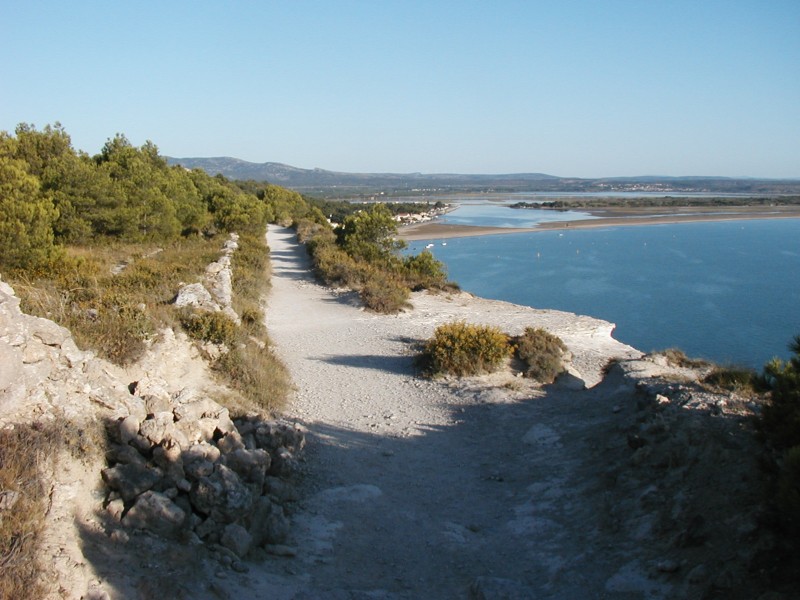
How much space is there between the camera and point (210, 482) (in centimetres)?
541

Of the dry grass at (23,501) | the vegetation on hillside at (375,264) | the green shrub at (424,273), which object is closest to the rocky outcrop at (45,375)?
the dry grass at (23,501)

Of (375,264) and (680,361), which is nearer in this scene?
(680,361)

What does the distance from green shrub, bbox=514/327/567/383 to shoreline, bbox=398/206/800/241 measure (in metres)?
43.1

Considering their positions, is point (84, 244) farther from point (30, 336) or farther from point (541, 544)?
point (541, 544)

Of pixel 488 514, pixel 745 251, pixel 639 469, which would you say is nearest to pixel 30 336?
pixel 488 514

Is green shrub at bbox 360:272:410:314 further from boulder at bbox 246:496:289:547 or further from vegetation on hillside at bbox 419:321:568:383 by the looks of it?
boulder at bbox 246:496:289:547

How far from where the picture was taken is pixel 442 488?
7355mm

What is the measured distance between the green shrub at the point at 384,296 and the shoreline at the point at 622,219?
3573 centimetres

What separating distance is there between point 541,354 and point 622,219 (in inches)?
2755

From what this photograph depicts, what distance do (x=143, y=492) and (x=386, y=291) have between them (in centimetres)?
1390

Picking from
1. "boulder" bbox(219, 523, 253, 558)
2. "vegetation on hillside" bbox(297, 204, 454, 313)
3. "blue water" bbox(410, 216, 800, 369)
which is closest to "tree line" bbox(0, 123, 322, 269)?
"vegetation on hillside" bbox(297, 204, 454, 313)

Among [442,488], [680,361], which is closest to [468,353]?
[680,361]

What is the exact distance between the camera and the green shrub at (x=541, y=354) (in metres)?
11.6

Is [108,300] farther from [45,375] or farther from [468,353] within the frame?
[468,353]
